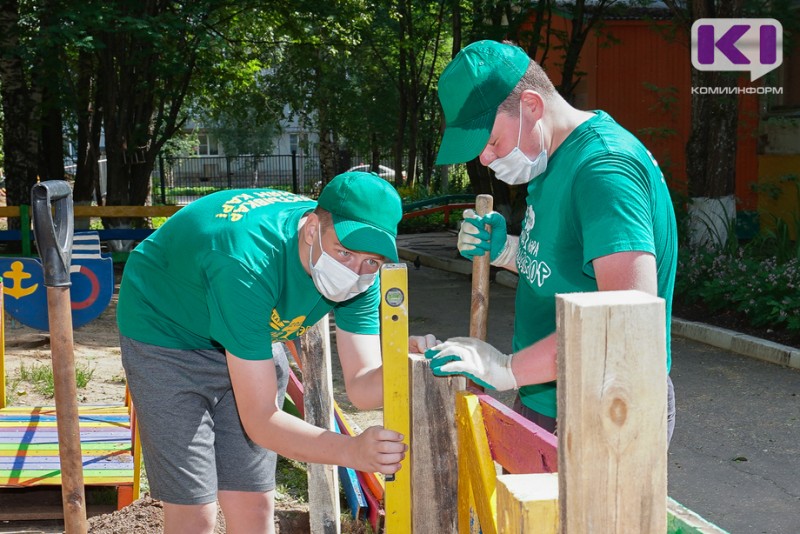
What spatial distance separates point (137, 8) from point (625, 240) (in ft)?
36.1

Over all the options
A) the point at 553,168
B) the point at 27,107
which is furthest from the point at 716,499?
the point at 27,107

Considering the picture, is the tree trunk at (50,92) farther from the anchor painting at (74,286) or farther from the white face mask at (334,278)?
the white face mask at (334,278)

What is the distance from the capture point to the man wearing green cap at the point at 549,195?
180 centimetres

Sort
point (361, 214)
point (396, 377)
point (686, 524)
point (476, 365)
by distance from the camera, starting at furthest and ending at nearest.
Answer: point (361, 214) → point (396, 377) → point (476, 365) → point (686, 524)

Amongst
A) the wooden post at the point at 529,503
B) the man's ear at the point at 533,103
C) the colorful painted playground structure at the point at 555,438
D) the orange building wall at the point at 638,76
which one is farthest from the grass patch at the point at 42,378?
the orange building wall at the point at 638,76

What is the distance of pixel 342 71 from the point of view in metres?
27.8

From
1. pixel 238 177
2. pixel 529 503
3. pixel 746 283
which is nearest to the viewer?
pixel 529 503

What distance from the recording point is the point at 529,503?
1339mm

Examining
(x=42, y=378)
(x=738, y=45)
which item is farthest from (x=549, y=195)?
(x=738, y=45)

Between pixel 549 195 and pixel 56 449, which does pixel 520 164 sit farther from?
pixel 56 449

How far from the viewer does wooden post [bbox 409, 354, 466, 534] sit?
2.01 m

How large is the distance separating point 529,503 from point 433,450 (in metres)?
0.73

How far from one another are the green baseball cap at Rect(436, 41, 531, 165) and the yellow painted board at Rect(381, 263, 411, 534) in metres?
0.31

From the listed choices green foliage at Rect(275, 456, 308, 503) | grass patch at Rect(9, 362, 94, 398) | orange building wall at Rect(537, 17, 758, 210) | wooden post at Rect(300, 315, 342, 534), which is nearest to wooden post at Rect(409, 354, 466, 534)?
wooden post at Rect(300, 315, 342, 534)
